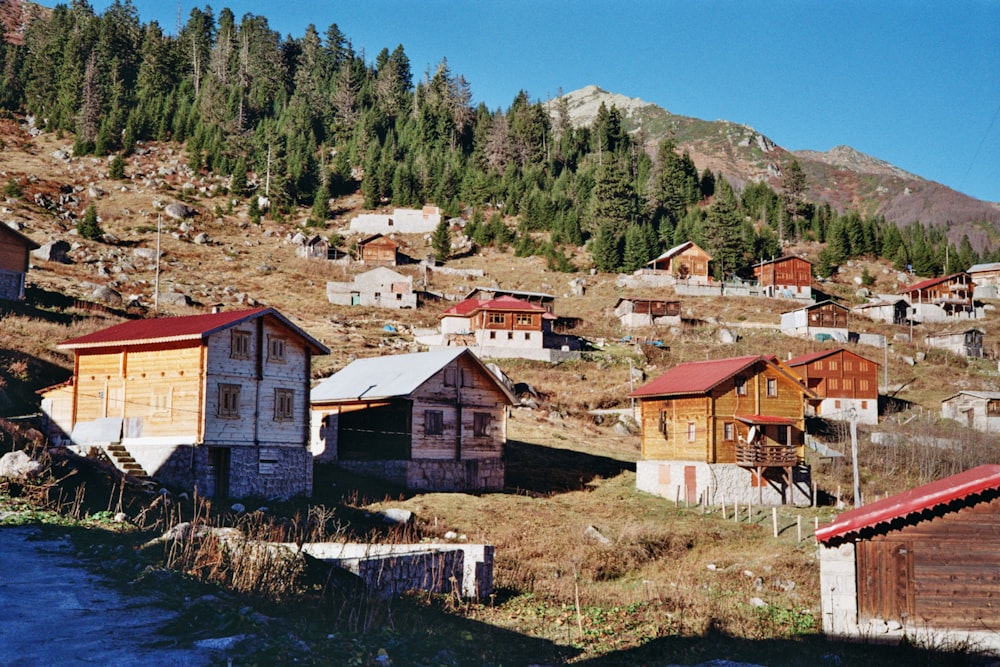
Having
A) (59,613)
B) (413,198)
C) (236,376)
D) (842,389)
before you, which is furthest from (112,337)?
(413,198)

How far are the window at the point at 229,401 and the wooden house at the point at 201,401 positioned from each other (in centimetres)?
4

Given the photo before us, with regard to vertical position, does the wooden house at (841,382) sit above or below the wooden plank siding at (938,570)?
above

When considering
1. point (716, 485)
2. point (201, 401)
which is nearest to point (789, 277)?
point (716, 485)

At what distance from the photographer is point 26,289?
64125 mm

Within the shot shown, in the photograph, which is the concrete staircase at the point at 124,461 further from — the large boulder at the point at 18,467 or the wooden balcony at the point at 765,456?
the wooden balcony at the point at 765,456

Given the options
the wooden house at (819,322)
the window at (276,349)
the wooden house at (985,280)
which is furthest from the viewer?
the wooden house at (985,280)

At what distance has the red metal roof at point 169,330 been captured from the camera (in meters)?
34.1

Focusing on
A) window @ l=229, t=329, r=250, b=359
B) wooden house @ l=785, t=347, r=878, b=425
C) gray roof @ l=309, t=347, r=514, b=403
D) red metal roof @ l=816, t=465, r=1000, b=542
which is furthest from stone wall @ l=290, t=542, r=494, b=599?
wooden house @ l=785, t=347, r=878, b=425

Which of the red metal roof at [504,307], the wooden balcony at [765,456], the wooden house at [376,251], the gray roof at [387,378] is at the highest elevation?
the wooden house at [376,251]

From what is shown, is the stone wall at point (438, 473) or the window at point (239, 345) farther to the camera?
the stone wall at point (438, 473)

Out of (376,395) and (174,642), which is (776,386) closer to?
(376,395)

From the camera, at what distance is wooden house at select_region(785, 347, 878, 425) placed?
Answer: 7162 centimetres

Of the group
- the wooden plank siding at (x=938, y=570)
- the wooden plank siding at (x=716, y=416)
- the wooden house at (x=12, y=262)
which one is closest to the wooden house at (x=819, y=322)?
the wooden plank siding at (x=716, y=416)

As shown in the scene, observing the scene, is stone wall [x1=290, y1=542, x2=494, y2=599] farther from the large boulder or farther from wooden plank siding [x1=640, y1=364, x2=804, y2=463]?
wooden plank siding [x1=640, y1=364, x2=804, y2=463]
